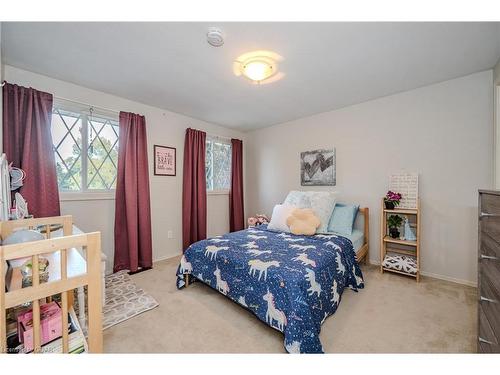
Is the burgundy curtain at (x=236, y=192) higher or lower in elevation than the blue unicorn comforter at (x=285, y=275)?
higher

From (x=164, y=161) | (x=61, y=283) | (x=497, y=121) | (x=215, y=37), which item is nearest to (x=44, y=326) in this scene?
(x=61, y=283)

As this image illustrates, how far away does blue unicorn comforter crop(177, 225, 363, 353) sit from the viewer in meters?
1.36

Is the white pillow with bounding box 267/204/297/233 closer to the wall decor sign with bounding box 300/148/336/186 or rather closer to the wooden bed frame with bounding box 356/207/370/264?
the wall decor sign with bounding box 300/148/336/186

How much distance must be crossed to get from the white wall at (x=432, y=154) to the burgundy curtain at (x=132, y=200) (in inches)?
104

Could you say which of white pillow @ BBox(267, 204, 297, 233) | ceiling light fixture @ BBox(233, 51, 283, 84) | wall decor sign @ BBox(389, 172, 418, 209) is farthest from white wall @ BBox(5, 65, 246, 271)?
wall decor sign @ BBox(389, 172, 418, 209)

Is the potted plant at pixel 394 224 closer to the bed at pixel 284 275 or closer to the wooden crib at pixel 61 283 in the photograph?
the bed at pixel 284 275

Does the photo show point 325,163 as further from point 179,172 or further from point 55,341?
point 55,341

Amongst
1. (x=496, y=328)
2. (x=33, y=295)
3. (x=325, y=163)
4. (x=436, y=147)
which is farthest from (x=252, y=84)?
(x=496, y=328)

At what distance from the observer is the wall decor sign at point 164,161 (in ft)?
9.89

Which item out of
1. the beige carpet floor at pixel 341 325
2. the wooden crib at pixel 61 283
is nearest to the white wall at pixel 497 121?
the beige carpet floor at pixel 341 325

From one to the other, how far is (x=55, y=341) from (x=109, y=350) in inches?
22.9

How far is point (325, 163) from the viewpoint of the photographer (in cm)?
323

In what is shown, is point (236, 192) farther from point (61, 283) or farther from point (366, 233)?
point (61, 283)
